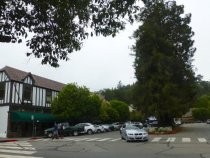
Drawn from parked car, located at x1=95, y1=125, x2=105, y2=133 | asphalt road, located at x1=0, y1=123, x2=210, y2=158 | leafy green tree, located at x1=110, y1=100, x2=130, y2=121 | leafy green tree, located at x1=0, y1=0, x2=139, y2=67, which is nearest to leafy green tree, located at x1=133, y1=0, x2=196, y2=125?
parked car, located at x1=95, y1=125, x2=105, y2=133

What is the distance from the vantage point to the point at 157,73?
50.5 metres

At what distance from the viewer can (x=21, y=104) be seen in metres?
49.3

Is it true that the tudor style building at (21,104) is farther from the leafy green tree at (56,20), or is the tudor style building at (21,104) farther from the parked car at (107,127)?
the leafy green tree at (56,20)

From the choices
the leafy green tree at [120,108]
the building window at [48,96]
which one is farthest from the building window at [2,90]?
the leafy green tree at [120,108]

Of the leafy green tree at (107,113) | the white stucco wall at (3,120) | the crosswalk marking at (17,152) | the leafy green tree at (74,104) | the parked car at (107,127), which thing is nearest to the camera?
the crosswalk marking at (17,152)

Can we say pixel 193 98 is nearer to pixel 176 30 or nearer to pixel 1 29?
pixel 176 30

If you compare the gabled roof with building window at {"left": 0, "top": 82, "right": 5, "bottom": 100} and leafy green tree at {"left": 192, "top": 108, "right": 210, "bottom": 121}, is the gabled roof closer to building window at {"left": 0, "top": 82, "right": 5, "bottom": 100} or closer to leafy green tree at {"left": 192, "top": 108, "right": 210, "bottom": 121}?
building window at {"left": 0, "top": 82, "right": 5, "bottom": 100}

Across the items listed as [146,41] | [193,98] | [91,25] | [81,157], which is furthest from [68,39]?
[193,98]

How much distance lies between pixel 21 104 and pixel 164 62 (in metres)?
17.5

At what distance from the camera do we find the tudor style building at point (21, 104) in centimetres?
4759

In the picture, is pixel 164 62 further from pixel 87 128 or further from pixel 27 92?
pixel 27 92

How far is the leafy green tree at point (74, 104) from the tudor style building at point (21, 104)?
179 cm

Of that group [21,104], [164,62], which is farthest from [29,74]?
[164,62]

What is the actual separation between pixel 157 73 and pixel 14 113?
17249 mm
